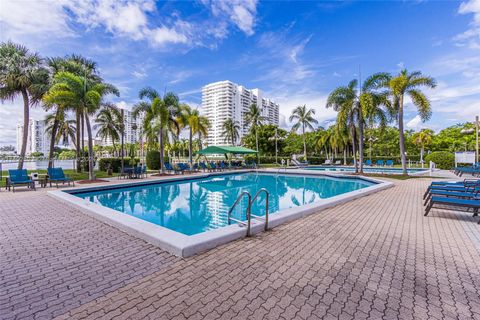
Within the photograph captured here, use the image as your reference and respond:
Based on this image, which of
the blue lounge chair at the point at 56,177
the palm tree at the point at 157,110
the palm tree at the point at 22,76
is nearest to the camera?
the blue lounge chair at the point at 56,177

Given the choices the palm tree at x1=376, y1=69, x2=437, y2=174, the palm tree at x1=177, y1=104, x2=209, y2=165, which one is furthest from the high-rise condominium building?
the palm tree at x1=376, y1=69, x2=437, y2=174

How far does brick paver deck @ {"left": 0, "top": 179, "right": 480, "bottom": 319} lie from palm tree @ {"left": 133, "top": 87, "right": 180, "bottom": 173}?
13.9 m

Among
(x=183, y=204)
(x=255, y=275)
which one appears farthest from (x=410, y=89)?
(x=255, y=275)

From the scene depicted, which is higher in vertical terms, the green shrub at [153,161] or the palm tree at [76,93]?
the palm tree at [76,93]

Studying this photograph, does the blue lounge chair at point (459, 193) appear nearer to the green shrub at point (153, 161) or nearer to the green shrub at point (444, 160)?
the green shrub at point (444, 160)

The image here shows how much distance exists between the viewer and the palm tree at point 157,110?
18047 mm

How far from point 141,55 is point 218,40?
724 cm

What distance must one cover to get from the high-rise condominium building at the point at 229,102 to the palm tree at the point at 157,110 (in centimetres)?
8980

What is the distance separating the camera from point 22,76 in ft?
48.0

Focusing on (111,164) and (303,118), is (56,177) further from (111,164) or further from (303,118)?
(303,118)

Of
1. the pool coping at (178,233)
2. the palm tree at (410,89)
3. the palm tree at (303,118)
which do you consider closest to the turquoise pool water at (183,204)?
the pool coping at (178,233)

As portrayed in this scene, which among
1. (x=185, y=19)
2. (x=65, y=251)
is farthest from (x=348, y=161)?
(x=65, y=251)

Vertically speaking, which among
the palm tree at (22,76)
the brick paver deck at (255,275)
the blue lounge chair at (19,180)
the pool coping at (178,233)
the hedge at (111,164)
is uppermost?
the palm tree at (22,76)

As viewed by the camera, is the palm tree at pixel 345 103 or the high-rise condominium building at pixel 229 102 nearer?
the palm tree at pixel 345 103
